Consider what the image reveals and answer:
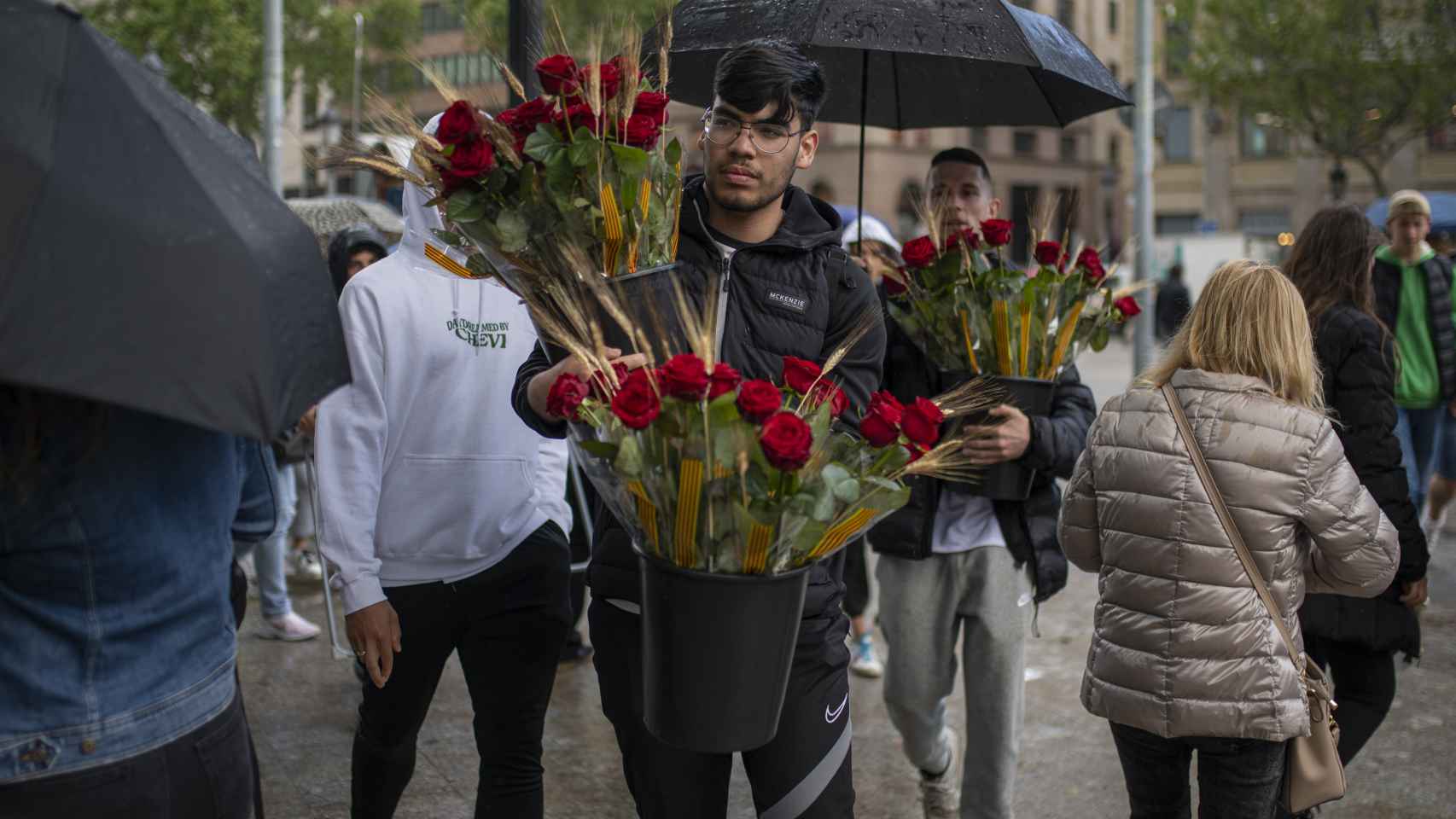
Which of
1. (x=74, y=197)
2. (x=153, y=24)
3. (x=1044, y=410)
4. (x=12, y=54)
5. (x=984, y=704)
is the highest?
(x=153, y=24)

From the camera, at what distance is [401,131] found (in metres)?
3.01

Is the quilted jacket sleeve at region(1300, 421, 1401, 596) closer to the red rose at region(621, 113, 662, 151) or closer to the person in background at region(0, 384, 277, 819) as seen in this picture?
the red rose at region(621, 113, 662, 151)

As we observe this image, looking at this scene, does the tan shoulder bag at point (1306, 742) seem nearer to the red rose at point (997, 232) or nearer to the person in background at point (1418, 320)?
the red rose at point (997, 232)

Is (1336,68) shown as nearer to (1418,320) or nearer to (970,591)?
(1418,320)

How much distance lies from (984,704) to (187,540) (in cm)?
270

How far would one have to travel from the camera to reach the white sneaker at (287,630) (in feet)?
22.6

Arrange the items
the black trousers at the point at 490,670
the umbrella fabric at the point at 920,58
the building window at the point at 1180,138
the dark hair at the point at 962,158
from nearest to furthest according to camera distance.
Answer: the black trousers at the point at 490,670 < the umbrella fabric at the point at 920,58 < the dark hair at the point at 962,158 < the building window at the point at 1180,138

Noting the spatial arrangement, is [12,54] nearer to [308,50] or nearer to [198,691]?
[198,691]

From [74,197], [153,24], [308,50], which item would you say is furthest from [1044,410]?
[308,50]

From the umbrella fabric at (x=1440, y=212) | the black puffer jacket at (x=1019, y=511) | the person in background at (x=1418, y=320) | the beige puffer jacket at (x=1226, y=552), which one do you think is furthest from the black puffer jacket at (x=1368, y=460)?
the umbrella fabric at (x=1440, y=212)

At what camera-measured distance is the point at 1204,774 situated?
3535mm

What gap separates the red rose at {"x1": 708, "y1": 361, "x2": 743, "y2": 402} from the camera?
238 cm

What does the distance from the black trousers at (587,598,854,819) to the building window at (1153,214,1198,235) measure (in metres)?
52.9

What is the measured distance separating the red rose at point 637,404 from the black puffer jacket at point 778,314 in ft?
2.02
